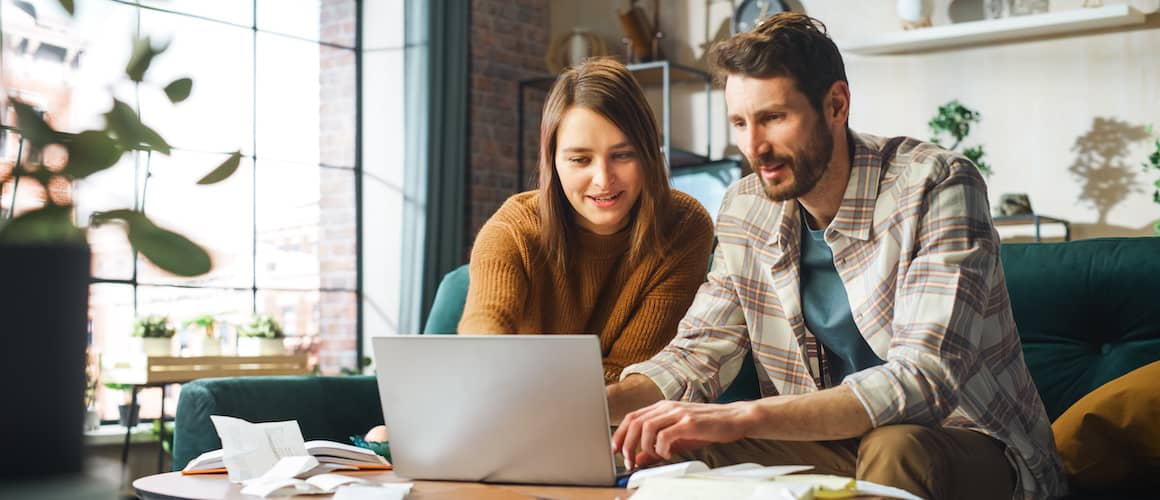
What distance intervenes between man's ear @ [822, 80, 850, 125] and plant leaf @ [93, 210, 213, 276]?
4.94ft

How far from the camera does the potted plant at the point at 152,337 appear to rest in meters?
3.99

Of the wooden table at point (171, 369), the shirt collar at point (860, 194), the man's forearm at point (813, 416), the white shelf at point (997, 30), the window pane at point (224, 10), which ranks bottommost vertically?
the wooden table at point (171, 369)

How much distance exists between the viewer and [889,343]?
171 centimetres

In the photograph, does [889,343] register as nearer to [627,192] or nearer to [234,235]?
[627,192]

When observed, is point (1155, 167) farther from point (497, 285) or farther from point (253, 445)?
point (253, 445)

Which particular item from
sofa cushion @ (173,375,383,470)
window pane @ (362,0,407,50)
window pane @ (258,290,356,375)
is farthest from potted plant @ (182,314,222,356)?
sofa cushion @ (173,375,383,470)

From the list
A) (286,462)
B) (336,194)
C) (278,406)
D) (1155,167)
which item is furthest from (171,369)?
(1155,167)

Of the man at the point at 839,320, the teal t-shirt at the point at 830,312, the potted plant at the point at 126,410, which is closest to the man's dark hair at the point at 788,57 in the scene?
the man at the point at 839,320

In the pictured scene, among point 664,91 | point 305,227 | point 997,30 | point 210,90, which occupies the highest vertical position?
point 997,30

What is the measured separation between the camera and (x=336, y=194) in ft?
16.2

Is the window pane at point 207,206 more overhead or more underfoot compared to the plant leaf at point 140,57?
more overhead

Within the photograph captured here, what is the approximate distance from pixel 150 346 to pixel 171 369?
190mm

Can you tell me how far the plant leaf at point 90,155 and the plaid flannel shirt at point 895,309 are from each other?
1210mm

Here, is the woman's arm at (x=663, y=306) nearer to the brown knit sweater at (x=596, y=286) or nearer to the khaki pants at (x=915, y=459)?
the brown knit sweater at (x=596, y=286)
